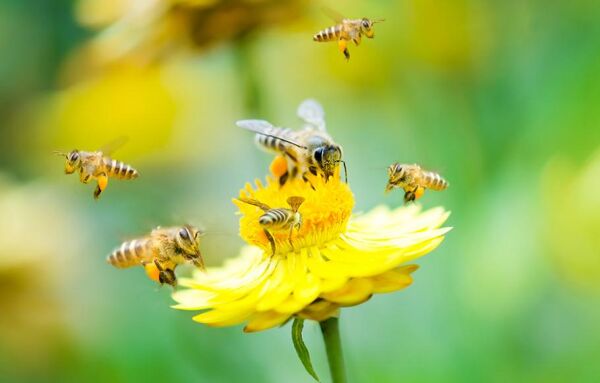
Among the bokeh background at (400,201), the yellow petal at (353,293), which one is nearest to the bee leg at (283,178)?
the yellow petal at (353,293)

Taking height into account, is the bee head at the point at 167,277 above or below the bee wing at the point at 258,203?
below

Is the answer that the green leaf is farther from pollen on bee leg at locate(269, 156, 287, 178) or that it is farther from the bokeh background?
the bokeh background

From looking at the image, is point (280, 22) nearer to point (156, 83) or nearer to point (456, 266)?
point (456, 266)

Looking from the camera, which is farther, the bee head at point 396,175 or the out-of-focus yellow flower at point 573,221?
the out-of-focus yellow flower at point 573,221

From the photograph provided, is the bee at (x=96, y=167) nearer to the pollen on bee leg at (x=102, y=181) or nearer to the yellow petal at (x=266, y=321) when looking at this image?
the pollen on bee leg at (x=102, y=181)

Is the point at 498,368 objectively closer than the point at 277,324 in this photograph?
No

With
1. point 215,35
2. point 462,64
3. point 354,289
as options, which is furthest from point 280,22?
point 354,289

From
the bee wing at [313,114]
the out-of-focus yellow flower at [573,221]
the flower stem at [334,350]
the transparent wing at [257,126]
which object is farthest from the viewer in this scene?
the out-of-focus yellow flower at [573,221]
